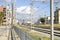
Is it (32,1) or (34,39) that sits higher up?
(32,1)

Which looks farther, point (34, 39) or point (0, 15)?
point (0, 15)

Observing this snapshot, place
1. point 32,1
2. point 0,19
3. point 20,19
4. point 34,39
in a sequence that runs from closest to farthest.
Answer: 1. point 34,39
2. point 32,1
3. point 20,19
4. point 0,19

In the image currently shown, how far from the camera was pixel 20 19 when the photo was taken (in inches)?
2933

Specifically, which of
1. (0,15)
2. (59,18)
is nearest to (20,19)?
(59,18)

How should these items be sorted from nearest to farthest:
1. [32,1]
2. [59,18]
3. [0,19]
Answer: [32,1] < [59,18] < [0,19]

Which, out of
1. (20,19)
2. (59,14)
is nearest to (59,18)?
(59,14)

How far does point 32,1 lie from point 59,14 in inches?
2003

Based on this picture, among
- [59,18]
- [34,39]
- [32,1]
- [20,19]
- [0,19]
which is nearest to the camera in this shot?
[34,39]

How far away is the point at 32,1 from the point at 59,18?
47.5m

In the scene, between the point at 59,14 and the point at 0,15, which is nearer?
the point at 59,14

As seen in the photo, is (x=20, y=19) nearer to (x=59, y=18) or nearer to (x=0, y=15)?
(x=59, y=18)

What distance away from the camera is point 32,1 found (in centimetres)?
3575

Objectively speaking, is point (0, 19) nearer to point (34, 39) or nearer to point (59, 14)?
point (59, 14)

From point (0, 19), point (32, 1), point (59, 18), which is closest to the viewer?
point (32, 1)
